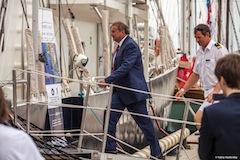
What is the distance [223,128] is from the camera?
3.06m

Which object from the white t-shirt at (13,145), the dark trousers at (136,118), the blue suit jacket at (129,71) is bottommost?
the dark trousers at (136,118)

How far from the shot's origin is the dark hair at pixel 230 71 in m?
3.02

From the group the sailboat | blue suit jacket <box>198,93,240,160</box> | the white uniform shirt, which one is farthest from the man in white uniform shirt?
blue suit jacket <box>198,93,240,160</box>

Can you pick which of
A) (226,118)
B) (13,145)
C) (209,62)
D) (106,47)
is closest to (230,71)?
(226,118)

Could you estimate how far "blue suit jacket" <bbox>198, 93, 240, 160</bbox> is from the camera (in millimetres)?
3045

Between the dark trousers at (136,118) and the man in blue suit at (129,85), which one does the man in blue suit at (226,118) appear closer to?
the man in blue suit at (129,85)

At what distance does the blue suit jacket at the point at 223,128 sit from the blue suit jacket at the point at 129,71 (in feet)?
10.6

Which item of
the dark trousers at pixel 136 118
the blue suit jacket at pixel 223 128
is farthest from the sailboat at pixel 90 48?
the blue suit jacket at pixel 223 128

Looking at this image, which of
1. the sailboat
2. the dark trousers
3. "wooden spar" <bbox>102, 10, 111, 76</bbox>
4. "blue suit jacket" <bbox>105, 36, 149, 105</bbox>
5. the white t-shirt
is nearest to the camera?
the white t-shirt

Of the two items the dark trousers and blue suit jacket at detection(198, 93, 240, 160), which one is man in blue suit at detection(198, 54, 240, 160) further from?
the dark trousers

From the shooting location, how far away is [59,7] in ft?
29.7

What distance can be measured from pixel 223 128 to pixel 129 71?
11.2 feet

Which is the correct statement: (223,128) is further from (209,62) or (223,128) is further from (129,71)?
(209,62)

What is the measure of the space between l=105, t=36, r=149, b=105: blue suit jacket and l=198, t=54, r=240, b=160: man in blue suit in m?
3.24
